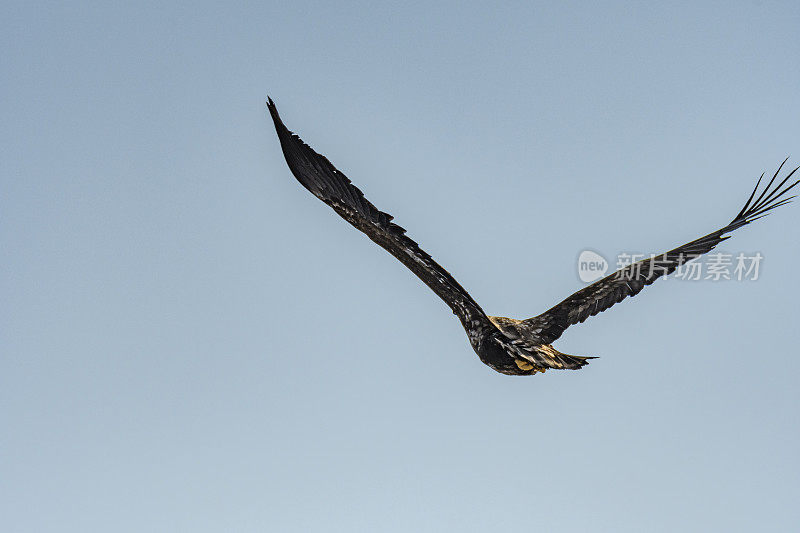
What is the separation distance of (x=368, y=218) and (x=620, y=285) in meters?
4.66

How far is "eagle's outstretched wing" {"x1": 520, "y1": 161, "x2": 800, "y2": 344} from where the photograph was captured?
38.6 feet

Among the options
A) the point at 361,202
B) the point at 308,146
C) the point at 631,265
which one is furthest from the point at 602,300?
the point at 308,146

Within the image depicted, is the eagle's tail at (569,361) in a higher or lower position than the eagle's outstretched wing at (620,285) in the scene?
lower

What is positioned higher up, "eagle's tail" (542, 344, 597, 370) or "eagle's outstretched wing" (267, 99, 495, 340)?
"eagle's outstretched wing" (267, 99, 495, 340)

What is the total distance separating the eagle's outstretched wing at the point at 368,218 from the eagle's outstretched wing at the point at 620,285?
1929mm

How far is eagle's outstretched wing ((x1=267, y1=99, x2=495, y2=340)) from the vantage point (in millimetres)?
9578

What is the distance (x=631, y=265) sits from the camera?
11.9m

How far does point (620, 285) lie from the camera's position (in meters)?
12.0

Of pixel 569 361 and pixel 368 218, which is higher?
pixel 368 218

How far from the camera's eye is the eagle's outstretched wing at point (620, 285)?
11.8m

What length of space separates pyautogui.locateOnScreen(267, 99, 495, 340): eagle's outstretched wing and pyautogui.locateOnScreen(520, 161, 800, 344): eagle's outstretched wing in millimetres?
1929

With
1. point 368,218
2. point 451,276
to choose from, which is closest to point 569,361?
point 451,276

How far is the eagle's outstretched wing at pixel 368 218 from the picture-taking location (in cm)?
958

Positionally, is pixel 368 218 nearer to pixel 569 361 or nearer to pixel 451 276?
pixel 451 276
